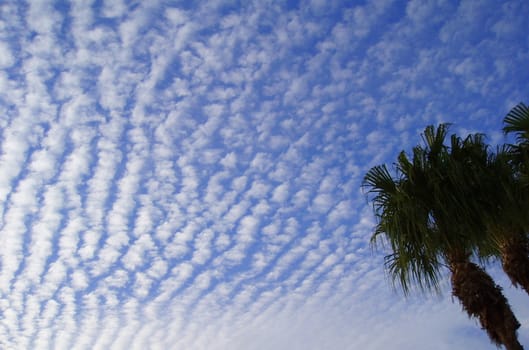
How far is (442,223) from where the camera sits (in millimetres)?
12266

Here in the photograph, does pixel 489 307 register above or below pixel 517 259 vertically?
below

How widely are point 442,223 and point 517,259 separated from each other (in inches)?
76.6

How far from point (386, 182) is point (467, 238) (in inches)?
91.3

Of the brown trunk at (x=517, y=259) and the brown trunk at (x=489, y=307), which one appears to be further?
the brown trunk at (x=517, y=259)

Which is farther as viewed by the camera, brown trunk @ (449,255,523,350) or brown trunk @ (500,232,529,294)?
brown trunk @ (500,232,529,294)

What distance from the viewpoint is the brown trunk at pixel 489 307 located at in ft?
37.8

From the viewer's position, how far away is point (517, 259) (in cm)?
1220

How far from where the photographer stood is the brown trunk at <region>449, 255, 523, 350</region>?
11516 mm

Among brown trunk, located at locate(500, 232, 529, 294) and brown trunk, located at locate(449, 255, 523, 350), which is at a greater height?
brown trunk, located at locate(500, 232, 529, 294)

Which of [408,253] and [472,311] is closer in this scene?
[472,311]

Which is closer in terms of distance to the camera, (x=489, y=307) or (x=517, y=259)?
(x=489, y=307)

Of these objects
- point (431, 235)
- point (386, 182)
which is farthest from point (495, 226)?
point (386, 182)

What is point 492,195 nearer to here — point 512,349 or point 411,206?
point 411,206

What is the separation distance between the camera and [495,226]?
1223 cm
